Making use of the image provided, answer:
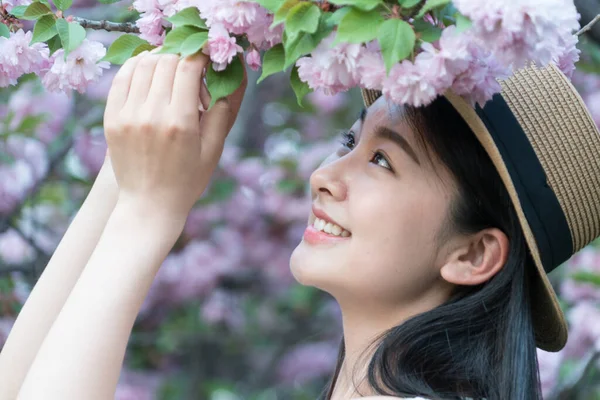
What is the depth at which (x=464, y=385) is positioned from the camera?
5.90 feet

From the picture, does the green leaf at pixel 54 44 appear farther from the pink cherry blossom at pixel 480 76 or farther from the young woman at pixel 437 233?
the pink cherry blossom at pixel 480 76

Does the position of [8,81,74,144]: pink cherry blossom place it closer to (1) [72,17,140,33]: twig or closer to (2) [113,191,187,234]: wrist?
(1) [72,17,140,33]: twig

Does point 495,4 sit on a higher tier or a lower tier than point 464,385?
higher

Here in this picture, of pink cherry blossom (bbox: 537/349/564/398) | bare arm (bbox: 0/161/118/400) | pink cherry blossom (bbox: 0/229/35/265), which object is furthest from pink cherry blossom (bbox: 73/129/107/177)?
bare arm (bbox: 0/161/118/400)

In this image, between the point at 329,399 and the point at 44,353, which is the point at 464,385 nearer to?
the point at 329,399

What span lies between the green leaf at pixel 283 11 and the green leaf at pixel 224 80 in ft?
0.66

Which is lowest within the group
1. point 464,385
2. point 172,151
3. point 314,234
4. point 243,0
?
point 464,385

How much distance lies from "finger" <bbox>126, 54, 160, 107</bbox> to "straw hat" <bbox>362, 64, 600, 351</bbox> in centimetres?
52

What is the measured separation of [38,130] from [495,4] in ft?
8.70

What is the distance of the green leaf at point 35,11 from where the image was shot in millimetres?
1657

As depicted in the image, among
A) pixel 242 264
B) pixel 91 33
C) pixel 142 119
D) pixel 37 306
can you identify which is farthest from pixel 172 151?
pixel 242 264

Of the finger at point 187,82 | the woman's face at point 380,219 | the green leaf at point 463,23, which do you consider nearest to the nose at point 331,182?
the woman's face at point 380,219

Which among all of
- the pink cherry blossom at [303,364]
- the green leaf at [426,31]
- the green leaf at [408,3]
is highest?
the green leaf at [408,3]

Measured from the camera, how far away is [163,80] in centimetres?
156
